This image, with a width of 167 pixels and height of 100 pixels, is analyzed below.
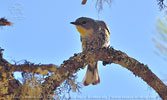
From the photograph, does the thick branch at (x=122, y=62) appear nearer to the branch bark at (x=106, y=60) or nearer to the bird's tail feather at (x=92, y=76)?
the branch bark at (x=106, y=60)

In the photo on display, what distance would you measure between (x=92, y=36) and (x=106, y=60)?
920 millimetres

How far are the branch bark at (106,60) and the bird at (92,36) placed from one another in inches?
30.4

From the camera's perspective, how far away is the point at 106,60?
1.90 metres

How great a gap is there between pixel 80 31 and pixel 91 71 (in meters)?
0.45

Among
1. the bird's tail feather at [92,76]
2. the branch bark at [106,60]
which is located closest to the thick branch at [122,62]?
the branch bark at [106,60]

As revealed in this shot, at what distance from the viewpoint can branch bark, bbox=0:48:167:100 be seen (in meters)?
1.63

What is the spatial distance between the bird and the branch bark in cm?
77

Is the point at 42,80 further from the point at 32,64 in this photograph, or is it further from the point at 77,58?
the point at 77,58

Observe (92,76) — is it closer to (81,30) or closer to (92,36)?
(92,36)

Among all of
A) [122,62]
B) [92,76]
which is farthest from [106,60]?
[92,76]

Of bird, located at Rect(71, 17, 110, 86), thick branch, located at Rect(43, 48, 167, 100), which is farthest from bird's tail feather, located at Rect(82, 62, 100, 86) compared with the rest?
thick branch, located at Rect(43, 48, 167, 100)

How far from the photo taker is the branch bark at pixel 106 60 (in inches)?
64.0

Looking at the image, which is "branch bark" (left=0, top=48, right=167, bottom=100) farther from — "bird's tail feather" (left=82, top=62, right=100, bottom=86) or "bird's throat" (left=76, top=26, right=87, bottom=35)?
"bird's throat" (left=76, top=26, right=87, bottom=35)

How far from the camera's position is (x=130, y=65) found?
1.87m
